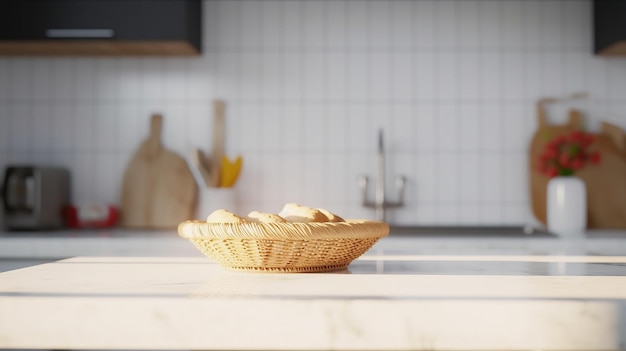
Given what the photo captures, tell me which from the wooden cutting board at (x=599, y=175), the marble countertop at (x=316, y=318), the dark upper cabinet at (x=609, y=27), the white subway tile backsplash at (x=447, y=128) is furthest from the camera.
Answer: the white subway tile backsplash at (x=447, y=128)

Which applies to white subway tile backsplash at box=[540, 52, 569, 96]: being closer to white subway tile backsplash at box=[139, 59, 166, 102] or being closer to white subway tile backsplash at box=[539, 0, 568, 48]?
white subway tile backsplash at box=[539, 0, 568, 48]

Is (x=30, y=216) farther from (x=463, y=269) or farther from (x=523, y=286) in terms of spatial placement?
(x=523, y=286)

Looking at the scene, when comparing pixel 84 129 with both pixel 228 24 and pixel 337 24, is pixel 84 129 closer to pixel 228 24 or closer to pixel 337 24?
pixel 228 24

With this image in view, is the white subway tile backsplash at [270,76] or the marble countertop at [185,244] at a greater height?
the white subway tile backsplash at [270,76]

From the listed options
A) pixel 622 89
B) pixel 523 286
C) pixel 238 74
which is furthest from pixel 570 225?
pixel 523 286

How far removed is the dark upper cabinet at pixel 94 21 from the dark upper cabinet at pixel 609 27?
1.66 metres

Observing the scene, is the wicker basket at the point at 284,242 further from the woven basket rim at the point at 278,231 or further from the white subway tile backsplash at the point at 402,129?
the white subway tile backsplash at the point at 402,129

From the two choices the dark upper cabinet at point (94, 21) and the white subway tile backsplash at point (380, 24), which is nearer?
the dark upper cabinet at point (94, 21)

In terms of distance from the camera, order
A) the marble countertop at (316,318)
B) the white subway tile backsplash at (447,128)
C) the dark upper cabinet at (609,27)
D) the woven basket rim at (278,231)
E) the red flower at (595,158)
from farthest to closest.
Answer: the white subway tile backsplash at (447,128) → the red flower at (595,158) → the dark upper cabinet at (609,27) → the woven basket rim at (278,231) → the marble countertop at (316,318)

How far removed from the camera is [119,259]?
1.36 metres

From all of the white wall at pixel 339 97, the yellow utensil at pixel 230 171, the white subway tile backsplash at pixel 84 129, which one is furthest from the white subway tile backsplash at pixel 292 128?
the white subway tile backsplash at pixel 84 129

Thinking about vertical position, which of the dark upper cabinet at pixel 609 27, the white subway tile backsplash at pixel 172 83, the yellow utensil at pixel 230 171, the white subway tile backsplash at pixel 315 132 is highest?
the dark upper cabinet at pixel 609 27

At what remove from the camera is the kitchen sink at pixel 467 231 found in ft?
8.66

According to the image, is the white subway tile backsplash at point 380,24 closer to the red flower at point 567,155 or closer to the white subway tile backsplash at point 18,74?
the red flower at point 567,155
